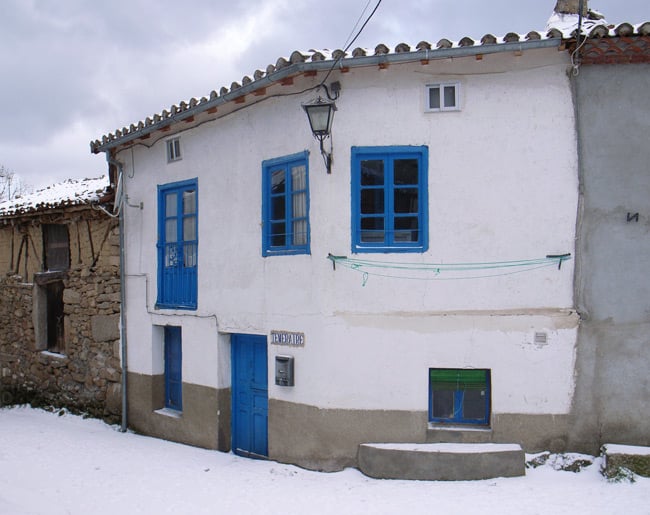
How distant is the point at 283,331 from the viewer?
8203 mm

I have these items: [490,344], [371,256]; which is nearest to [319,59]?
[371,256]

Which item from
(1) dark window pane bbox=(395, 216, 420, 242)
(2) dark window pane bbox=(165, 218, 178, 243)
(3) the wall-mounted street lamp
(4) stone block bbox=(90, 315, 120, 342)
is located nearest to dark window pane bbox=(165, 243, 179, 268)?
(2) dark window pane bbox=(165, 218, 178, 243)

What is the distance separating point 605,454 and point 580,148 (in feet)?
11.5

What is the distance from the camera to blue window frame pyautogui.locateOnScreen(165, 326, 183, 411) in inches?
411

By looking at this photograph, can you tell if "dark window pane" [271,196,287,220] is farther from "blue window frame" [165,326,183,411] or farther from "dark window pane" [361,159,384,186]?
"blue window frame" [165,326,183,411]

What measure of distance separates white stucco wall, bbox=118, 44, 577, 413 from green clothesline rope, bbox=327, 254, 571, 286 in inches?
2.6

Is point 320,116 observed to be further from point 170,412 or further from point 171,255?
point 170,412

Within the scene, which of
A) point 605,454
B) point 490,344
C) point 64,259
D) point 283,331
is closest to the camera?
point 605,454

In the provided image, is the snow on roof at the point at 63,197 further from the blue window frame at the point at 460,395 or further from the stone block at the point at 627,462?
the stone block at the point at 627,462

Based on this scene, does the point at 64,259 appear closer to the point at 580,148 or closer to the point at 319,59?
the point at 319,59

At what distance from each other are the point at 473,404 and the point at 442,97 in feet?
12.4

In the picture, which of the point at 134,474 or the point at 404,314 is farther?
the point at 134,474

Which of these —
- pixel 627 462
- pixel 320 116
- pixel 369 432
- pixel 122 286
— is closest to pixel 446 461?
pixel 369 432

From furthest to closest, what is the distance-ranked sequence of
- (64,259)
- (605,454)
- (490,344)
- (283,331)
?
1. (64,259)
2. (283,331)
3. (490,344)
4. (605,454)
